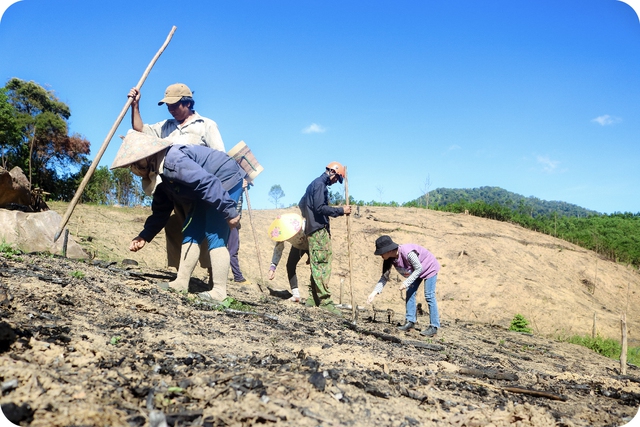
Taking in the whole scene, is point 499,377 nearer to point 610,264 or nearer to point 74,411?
point 74,411

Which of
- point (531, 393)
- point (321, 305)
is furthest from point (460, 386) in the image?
point (321, 305)

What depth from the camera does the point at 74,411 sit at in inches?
73.9

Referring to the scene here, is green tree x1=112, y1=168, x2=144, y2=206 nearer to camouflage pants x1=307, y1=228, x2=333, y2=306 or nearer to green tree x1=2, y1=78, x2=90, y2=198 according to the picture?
green tree x1=2, y1=78, x2=90, y2=198

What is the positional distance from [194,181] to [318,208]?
1.85 m

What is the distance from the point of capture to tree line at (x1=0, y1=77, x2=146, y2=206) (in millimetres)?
18172

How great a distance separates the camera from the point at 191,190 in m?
4.50

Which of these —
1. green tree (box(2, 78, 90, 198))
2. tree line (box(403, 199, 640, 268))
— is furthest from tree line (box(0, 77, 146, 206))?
tree line (box(403, 199, 640, 268))

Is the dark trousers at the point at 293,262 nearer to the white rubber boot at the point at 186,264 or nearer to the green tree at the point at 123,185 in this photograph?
the white rubber boot at the point at 186,264

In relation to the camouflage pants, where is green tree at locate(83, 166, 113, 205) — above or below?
above

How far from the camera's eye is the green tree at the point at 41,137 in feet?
60.4

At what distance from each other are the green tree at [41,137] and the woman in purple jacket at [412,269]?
56.0 ft

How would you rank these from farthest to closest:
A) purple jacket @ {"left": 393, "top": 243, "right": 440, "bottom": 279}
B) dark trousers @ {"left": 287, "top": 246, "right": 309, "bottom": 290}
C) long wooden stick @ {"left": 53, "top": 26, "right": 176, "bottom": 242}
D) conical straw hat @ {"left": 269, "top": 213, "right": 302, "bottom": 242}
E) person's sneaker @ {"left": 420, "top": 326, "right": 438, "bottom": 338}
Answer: dark trousers @ {"left": 287, "top": 246, "right": 309, "bottom": 290} → conical straw hat @ {"left": 269, "top": 213, "right": 302, "bottom": 242} → purple jacket @ {"left": 393, "top": 243, "right": 440, "bottom": 279} → person's sneaker @ {"left": 420, "top": 326, "right": 438, "bottom": 338} → long wooden stick @ {"left": 53, "top": 26, "right": 176, "bottom": 242}

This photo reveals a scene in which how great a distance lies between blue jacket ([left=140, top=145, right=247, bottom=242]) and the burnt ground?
82 centimetres

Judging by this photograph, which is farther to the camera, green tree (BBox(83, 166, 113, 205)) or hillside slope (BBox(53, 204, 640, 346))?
green tree (BBox(83, 166, 113, 205))
